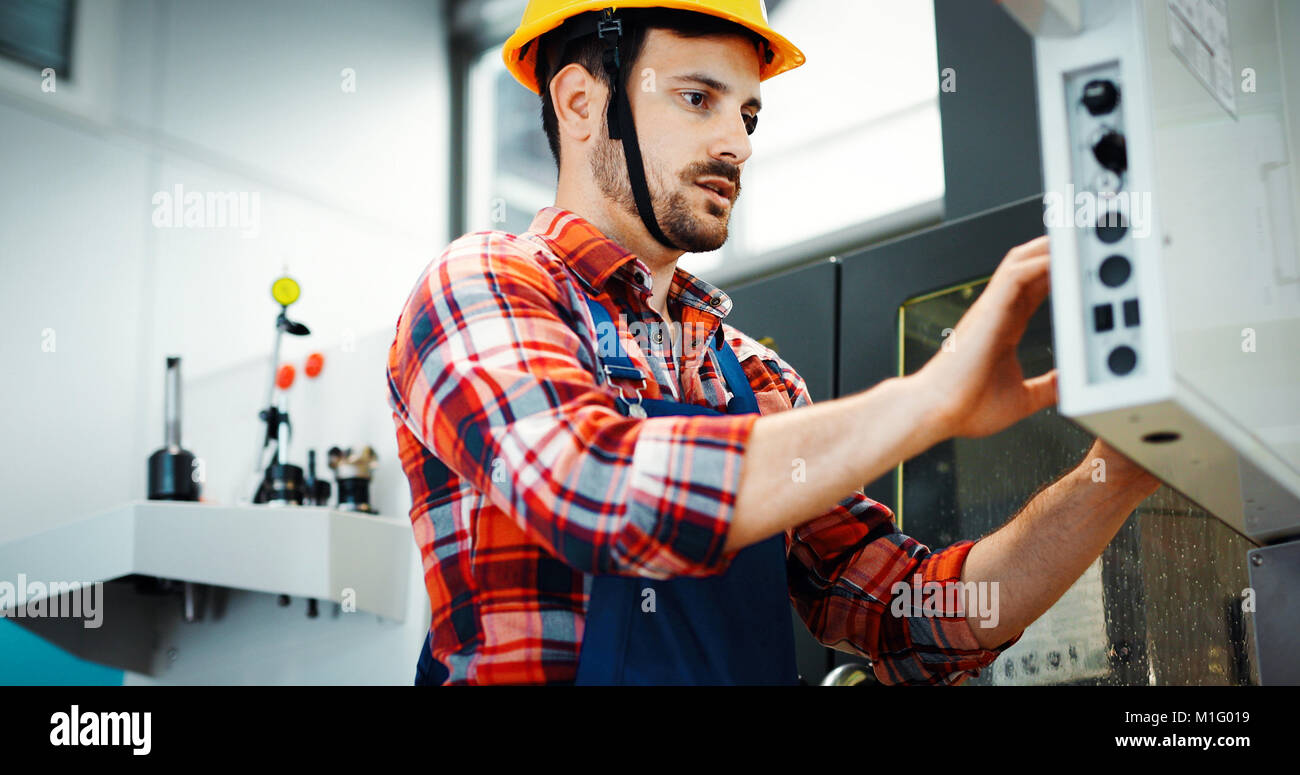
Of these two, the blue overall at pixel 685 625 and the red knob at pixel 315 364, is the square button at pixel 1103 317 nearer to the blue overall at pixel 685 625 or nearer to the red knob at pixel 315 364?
the blue overall at pixel 685 625

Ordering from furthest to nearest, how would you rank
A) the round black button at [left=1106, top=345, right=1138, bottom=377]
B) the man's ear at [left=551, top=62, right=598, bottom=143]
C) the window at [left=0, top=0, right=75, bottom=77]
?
the window at [left=0, top=0, right=75, bottom=77] → the man's ear at [left=551, top=62, right=598, bottom=143] → the round black button at [left=1106, top=345, right=1138, bottom=377]

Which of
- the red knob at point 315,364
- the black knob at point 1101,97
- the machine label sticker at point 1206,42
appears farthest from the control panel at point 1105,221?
the red knob at point 315,364

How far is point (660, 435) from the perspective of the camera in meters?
0.87

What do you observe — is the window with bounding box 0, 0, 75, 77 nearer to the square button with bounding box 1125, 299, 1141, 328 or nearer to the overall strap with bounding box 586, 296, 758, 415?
the overall strap with bounding box 586, 296, 758, 415

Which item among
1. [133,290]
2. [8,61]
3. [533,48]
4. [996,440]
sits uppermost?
[8,61]

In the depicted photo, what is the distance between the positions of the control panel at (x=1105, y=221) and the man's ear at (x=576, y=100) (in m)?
0.66

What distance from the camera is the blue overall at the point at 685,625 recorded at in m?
0.98

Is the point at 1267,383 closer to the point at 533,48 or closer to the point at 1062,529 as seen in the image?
the point at 1062,529

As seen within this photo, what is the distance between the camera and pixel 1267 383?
37.7 inches

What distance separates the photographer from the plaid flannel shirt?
2.81ft

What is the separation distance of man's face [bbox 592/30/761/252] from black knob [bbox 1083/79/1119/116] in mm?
499

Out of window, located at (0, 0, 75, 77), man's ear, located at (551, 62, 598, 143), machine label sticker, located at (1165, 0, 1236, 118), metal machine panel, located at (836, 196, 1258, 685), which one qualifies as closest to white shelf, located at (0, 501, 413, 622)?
metal machine panel, located at (836, 196, 1258, 685)

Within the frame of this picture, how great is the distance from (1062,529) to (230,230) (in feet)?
8.54
